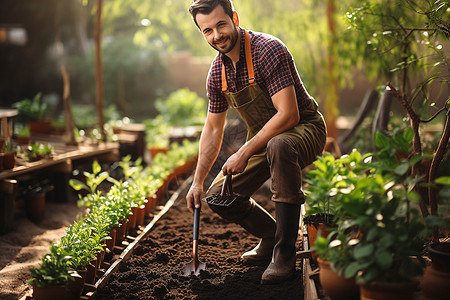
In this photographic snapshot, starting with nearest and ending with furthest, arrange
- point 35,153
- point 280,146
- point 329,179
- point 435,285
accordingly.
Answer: point 435,285, point 329,179, point 280,146, point 35,153

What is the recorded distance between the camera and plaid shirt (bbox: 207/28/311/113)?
3010 millimetres

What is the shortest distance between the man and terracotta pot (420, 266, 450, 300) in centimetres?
90

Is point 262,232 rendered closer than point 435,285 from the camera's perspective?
No

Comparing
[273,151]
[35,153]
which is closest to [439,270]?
[273,151]

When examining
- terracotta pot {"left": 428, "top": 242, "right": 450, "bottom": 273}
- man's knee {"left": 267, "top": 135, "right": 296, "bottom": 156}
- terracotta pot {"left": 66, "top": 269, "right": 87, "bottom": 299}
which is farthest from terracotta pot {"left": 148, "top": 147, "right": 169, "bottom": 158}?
terracotta pot {"left": 428, "top": 242, "right": 450, "bottom": 273}

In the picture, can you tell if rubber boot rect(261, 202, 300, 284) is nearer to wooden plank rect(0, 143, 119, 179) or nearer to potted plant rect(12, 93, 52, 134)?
wooden plank rect(0, 143, 119, 179)

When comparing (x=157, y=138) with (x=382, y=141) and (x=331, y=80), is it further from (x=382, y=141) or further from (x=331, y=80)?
(x=382, y=141)

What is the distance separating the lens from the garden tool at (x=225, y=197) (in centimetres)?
297

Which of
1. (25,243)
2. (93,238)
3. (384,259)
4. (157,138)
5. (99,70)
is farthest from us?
(157,138)

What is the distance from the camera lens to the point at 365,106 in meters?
6.64

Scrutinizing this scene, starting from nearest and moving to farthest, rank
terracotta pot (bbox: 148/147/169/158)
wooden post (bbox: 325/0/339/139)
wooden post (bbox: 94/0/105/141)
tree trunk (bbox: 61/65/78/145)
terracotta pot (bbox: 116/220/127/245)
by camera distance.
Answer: terracotta pot (bbox: 116/220/127/245) → tree trunk (bbox: 61/65/78/145) → wooden post (bbox: 94/0/105/141) → wooden post (bbox: 325/0/339/139) → terracotta pot (bbox: 148/147/169/158)

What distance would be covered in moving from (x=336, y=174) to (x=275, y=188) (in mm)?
369

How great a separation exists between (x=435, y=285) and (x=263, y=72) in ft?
5.14

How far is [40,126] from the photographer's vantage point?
7.65m
